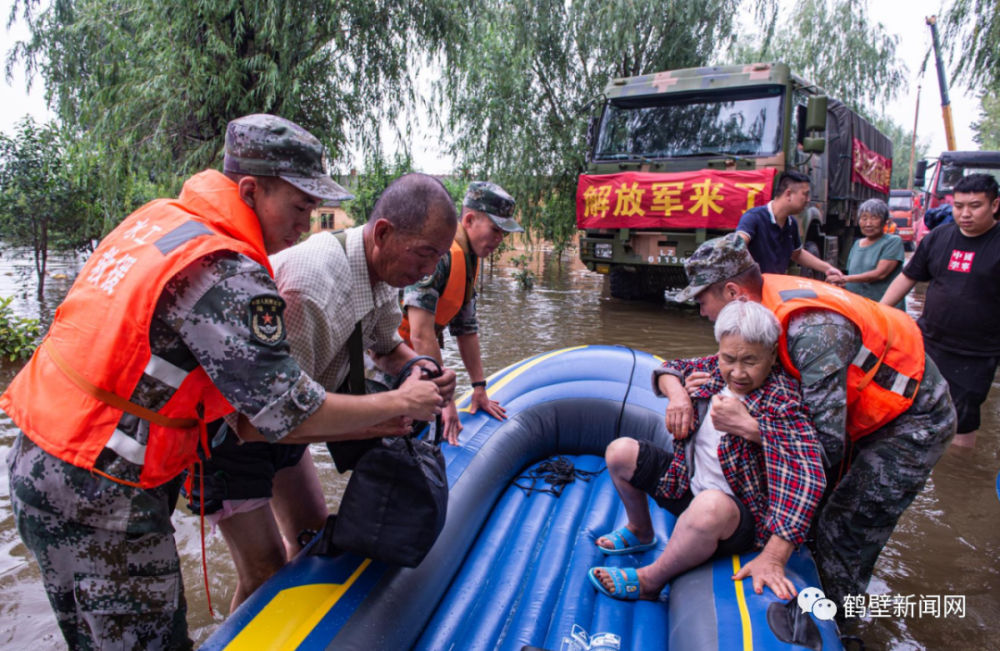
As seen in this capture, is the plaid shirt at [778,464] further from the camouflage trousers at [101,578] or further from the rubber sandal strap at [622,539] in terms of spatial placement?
the camouflage trousers at [101,578]

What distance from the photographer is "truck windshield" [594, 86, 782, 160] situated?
6.93m

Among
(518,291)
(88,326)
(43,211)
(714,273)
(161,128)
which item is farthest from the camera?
(518,291)

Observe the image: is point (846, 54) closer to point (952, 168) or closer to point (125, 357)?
point (952, 168)

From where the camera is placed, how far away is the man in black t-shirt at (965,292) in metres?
3.32

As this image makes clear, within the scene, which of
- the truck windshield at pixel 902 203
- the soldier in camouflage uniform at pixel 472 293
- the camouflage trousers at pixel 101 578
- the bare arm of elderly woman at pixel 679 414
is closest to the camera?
the camouflage trousers at pixel 101 578

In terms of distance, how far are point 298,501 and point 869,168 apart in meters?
9.95

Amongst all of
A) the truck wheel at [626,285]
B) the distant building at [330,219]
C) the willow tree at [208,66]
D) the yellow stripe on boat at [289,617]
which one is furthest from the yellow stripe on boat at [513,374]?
the distant building at [330,219]

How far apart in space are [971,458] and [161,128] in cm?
786

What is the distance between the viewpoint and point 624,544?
8.11 feet

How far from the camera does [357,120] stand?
8.14 metres

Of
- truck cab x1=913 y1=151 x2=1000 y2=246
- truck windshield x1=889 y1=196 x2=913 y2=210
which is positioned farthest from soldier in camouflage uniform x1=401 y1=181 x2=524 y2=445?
truck windshield x1=889 y1=196 x2=913 y2=210

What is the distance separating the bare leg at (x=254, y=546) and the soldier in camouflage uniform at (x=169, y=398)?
41 cm

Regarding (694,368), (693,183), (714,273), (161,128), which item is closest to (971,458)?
(694,368)

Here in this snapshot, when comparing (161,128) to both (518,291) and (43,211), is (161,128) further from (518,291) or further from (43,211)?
(518,291)
